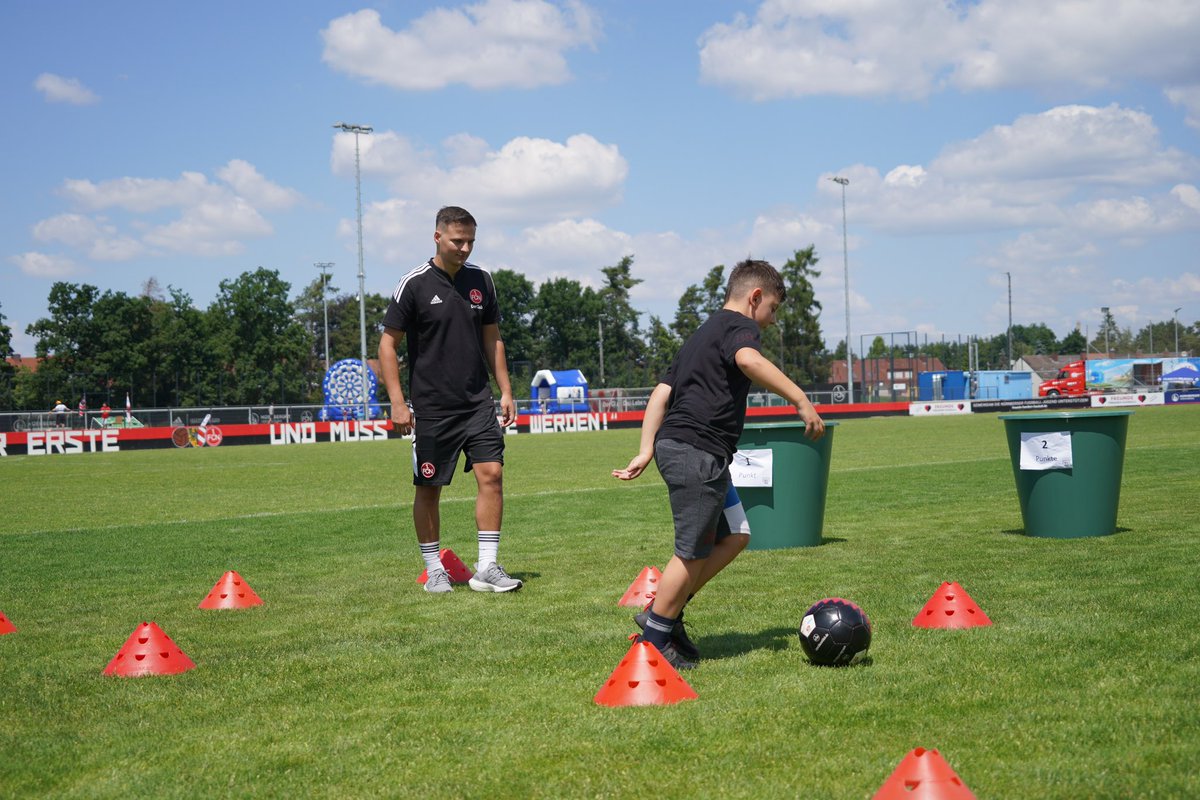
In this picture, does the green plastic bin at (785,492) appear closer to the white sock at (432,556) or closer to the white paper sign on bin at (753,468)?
the white paper sign on bin at (753,468)

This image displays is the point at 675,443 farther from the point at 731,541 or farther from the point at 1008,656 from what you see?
the point at 1008,656

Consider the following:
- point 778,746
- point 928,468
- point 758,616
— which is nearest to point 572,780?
point 778,746

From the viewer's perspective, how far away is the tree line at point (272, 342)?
2785 inches

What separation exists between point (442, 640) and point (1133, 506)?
8.35m

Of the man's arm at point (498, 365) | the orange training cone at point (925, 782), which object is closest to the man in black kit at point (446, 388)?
the man's arm at point (498, 365)

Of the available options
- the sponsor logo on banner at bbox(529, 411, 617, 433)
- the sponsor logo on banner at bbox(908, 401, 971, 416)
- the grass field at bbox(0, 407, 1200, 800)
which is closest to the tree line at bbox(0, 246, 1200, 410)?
the sponsor logo on banner at bbox(908, 401, 971, 416)

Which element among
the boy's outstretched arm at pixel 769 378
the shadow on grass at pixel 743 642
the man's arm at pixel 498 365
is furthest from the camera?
the man's arm at pixel 498 365

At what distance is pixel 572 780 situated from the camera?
11.1ft

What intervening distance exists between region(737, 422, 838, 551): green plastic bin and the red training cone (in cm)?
477

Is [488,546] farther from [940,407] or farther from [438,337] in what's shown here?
[940,407]

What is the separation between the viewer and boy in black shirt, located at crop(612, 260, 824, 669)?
485cm

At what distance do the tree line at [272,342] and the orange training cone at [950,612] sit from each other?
51.4 meters

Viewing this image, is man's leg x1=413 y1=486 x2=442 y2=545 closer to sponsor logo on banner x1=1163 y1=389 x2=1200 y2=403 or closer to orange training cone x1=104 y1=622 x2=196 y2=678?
orange training cone x1=104 y1=622 x2=196 y2=678

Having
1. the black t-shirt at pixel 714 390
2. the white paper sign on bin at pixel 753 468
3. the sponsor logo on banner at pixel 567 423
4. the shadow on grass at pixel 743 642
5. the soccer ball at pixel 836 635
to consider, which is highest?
the black t-shirt at pixel 714 390
